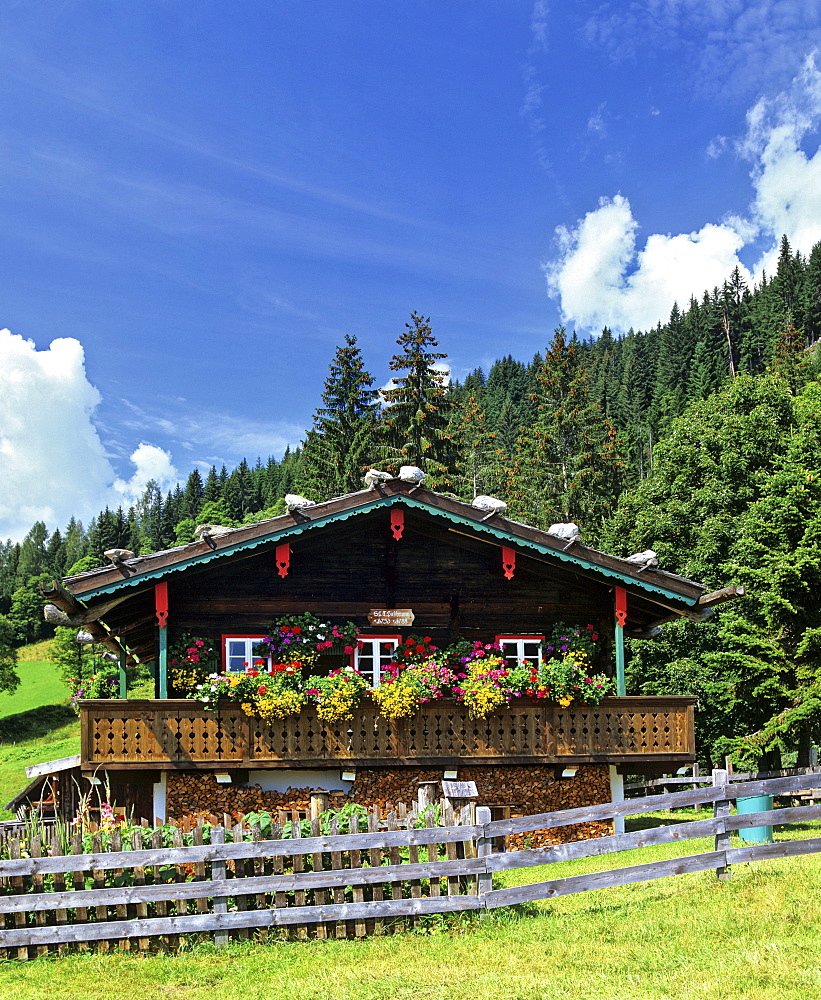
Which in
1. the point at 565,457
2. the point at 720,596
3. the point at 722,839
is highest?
the point at 565,457

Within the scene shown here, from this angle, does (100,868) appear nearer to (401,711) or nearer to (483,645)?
(401,711)

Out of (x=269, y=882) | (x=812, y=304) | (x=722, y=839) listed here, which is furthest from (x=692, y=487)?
(x=812, y=304)

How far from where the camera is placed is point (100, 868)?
9.98 metres

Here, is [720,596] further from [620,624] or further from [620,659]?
[620,659]

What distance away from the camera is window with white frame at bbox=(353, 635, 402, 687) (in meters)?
18.7

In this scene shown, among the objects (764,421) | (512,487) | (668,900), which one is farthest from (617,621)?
(512,487)

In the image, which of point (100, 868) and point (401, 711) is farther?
point (401, 711)

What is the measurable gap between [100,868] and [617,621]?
37.7ft

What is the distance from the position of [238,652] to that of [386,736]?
3.59 metres

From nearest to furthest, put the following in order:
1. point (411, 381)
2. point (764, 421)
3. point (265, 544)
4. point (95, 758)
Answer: point (95, 758) → point (265, 544) → point (764, 421) → point (411, 381)

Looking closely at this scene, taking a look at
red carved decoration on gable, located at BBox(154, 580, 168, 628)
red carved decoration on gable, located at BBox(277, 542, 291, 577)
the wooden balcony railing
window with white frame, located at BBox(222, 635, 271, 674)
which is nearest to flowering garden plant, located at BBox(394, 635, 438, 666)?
the wooden balcony railing

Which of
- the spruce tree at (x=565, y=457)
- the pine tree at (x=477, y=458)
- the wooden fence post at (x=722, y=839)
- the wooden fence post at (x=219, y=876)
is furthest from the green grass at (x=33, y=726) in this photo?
the pine tree at (x=477, y=458)

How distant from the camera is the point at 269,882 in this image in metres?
10.1

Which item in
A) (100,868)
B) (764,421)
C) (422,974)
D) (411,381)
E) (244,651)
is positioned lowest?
(422,974)
